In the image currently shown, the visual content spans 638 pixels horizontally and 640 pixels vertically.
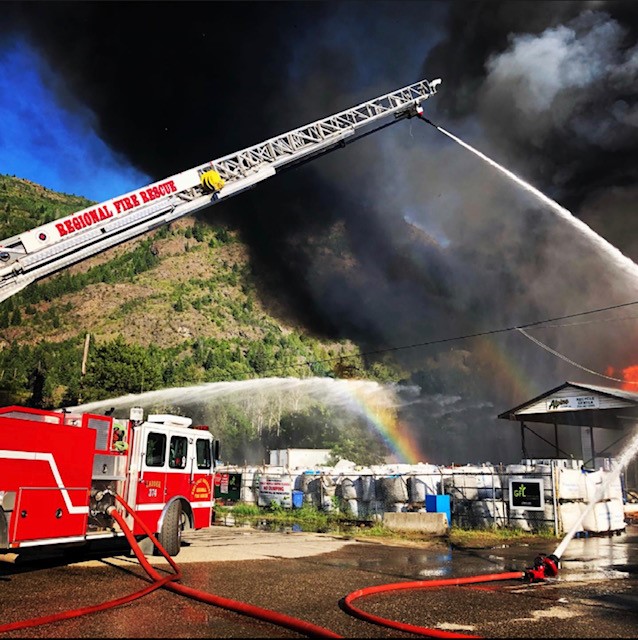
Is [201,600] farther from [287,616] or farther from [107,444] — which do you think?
[107,444]

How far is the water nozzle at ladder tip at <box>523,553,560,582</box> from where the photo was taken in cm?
1046

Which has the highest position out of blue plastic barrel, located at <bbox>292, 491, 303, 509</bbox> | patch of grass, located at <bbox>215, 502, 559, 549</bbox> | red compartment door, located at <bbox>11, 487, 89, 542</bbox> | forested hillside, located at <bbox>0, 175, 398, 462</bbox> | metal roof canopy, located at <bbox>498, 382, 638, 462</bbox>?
forested hillside, located at <bbox>0, 175, 398, 462</bbox>

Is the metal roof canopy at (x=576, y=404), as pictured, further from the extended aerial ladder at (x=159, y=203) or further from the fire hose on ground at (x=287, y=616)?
the fire hose on ground at (x=287, y=616)

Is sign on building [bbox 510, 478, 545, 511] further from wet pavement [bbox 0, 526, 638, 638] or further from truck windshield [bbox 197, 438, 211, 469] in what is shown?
truck windshield [bbox 197, 438, 211, 469]

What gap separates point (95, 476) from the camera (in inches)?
443

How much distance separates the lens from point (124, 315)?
126m

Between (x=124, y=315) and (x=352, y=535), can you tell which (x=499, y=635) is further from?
(x=124, y=315)

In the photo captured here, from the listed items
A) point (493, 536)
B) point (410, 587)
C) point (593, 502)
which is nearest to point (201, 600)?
point (410, 587)

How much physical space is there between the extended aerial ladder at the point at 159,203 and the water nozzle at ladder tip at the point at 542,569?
12.5 metres

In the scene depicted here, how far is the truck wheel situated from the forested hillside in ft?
140

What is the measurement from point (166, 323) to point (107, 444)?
396 ft

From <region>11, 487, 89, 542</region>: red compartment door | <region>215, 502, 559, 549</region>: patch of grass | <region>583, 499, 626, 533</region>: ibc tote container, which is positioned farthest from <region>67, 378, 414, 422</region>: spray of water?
<region>11, 487, 89, 542</region>: red compartment door

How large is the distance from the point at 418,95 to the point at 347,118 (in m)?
4.26

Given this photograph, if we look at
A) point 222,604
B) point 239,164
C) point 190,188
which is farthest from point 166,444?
point 239,164
